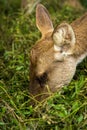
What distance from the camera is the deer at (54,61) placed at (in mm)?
A: 5406

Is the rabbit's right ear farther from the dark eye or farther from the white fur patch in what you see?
the dark eye

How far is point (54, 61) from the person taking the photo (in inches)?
215

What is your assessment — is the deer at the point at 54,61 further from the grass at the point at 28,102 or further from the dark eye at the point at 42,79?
the grass at the point at 28,102

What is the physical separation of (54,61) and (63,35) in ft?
1.04

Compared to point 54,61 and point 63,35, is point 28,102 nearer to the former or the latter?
point 54,61

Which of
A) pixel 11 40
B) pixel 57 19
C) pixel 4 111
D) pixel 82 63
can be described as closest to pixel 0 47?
pixel 11 40

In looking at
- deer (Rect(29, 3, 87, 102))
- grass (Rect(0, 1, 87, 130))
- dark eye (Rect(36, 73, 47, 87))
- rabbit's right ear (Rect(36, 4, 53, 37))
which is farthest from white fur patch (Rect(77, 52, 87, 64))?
rabbit's right ear (Rect(36, 4, 53, 37))

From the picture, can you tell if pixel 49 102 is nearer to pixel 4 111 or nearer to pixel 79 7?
pixel 4 111

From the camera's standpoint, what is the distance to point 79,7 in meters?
9.05

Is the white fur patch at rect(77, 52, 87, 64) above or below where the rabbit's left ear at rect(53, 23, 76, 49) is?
below

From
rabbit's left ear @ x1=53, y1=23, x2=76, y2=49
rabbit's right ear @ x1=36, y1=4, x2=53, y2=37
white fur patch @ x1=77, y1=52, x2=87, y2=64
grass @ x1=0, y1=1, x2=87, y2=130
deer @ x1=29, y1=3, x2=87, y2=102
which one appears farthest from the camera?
rabbit's right ear @ x1=36, y1=4, x2=53, y2=37

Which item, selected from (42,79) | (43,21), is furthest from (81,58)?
(43,21)

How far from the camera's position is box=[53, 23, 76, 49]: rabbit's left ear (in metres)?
5.30

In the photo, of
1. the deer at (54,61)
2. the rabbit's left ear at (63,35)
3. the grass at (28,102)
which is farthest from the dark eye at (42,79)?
the rabbit's left ear at (63,35)
